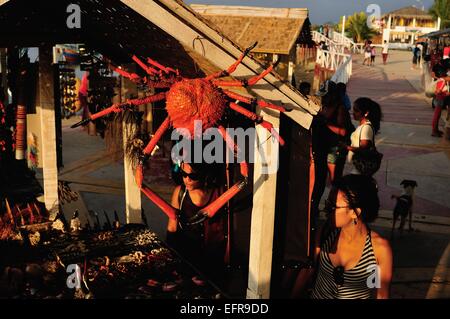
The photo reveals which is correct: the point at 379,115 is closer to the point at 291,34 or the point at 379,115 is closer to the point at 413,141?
the point at 291,34

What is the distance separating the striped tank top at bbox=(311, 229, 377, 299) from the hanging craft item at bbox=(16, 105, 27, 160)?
384cm

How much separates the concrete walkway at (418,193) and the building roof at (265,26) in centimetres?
405

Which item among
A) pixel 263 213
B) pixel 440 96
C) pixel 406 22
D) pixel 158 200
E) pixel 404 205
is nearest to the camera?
pixel 158 200

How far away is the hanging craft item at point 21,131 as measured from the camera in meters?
5.43

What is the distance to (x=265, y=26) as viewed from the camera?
12633 millimetres

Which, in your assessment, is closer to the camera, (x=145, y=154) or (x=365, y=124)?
(x=145, y=154)

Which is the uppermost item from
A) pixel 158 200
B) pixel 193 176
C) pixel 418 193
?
pixel 158 200

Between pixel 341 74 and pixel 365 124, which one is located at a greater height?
pixel 341 74

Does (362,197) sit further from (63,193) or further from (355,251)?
(63,193)

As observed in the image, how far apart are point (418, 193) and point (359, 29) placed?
72960 mm

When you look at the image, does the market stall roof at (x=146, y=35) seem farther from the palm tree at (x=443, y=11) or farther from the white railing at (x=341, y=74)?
the palm tree at (x=443, y=11)

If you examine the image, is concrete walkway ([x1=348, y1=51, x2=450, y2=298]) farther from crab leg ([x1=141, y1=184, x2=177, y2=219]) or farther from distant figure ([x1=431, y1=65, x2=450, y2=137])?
crab leg ([x1=141, y1=184, x2=177, y2=219])

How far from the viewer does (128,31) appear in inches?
158

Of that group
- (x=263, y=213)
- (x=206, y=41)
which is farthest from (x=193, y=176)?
(x=206, y=41)
